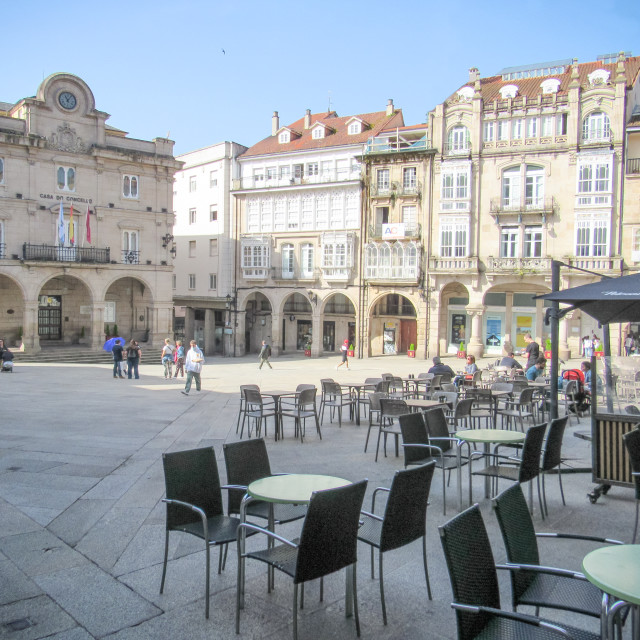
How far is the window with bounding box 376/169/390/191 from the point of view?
38656 millimetres

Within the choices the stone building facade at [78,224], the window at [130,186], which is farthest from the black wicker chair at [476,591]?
the window at [130,186]

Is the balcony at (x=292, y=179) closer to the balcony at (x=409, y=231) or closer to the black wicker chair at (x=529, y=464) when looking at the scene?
the balcony at (x=409, y=231)

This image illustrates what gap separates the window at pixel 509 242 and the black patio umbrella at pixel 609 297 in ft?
86.9

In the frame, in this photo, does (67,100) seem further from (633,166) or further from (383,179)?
(633,166)

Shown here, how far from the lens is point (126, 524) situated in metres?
6.64

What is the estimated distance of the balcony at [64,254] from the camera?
34.1 metres

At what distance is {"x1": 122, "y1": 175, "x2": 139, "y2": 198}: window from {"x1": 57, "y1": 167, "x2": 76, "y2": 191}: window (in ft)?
9.47

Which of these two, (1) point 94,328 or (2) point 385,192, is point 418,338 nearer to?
(2) point 385,192

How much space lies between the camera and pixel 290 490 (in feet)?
16.5

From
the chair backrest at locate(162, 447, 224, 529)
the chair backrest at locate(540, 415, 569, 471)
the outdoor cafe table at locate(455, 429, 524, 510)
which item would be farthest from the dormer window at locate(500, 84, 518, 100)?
the chair backrest at locate(162, 447, 224, 529)

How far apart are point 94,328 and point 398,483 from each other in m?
34.1

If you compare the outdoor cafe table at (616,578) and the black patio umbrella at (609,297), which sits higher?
the black patio umbrella at (609,297)

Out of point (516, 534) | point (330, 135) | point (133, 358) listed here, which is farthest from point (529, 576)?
point (330, 135)

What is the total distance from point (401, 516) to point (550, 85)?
35.2 metres
